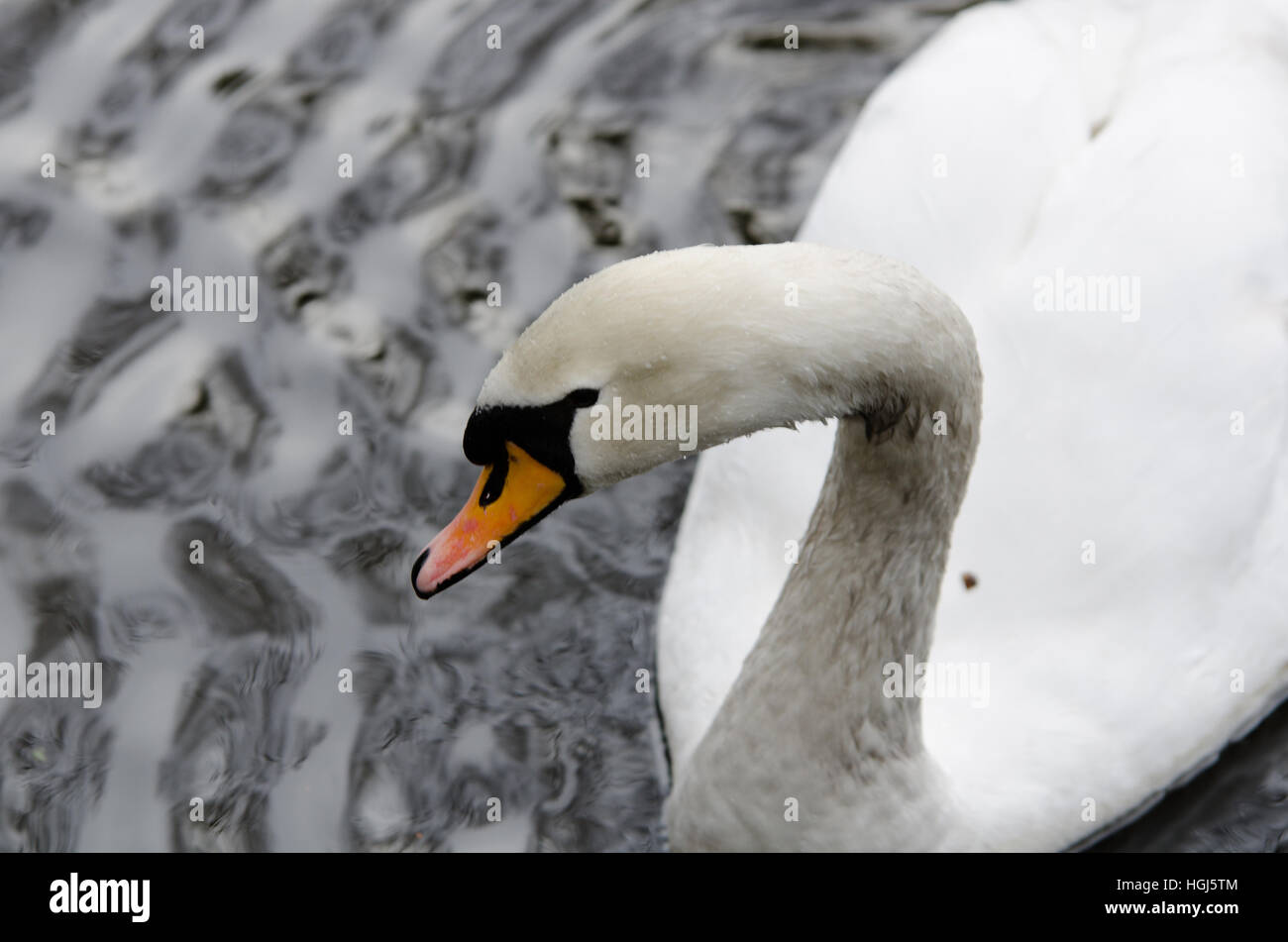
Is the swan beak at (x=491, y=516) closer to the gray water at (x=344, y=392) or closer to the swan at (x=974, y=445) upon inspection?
the swan at (x=974, y=445)

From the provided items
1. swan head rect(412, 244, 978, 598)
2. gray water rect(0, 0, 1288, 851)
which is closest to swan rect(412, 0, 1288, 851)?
swan head rect(412, 244, 978, 598)

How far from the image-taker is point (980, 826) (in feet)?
15.7

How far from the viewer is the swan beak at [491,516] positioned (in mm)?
3959

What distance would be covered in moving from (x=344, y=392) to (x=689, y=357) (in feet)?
9.25

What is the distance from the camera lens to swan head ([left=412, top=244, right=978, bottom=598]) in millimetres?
3551

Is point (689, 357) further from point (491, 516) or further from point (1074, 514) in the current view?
point (1074, 514)

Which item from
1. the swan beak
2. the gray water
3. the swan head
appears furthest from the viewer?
the gray water

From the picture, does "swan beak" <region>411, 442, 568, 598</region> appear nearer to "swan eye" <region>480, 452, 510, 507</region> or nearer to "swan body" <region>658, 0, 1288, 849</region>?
"swan eye" <region>480, 452, 510, 507</region>

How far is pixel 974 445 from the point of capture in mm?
4102

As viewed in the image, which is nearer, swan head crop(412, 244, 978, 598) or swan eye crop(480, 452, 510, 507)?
swan head crop(412, 244, 978, 598)

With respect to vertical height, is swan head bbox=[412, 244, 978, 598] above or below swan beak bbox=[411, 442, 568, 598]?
above
